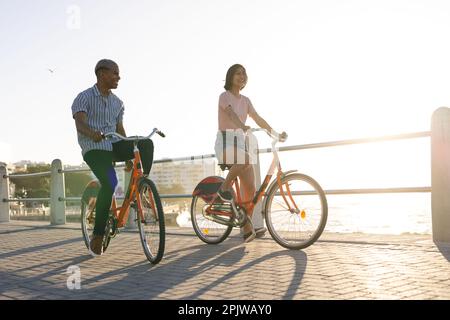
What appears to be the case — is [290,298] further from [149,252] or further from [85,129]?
[85,129]

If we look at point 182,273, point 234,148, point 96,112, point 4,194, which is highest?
point 96,112

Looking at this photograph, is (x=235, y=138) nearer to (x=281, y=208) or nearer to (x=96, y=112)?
(x=281, y=208)

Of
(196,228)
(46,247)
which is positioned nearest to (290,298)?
(196,228)

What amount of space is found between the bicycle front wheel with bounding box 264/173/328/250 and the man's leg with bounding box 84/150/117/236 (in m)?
1.58

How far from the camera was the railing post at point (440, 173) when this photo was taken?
20.3ft

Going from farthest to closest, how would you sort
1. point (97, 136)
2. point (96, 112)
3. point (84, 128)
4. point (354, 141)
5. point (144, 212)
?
point (354, 141) < point (96, 112) < point (84, 128) < point (144, 212) < point (97, 136)

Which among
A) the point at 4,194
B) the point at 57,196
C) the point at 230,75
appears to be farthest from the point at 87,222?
the point at 4,194

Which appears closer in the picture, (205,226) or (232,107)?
(232,107)

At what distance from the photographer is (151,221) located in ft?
17.5

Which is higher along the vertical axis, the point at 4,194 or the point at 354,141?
the point at 354,141

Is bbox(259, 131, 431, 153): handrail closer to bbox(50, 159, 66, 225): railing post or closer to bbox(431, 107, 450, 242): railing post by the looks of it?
bbox(431, 107, 450, 242): railing post

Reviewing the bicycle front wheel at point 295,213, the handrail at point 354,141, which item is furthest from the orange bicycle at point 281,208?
the handrail at point 354,141

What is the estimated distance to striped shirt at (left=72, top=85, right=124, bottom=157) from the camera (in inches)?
225

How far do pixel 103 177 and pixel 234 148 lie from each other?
1.55 m
